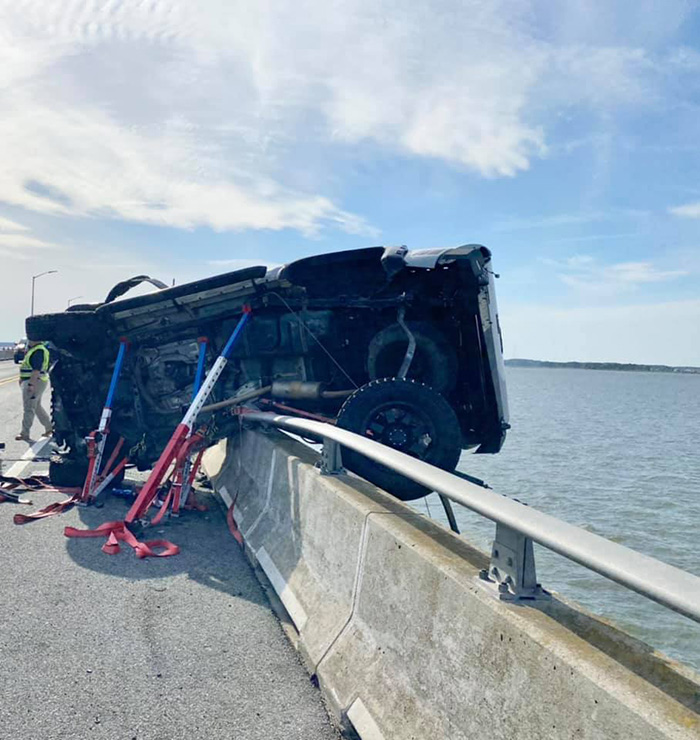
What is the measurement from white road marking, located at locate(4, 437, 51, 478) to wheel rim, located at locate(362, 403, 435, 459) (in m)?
4.98

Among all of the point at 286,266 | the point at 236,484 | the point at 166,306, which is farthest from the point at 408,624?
the point at 166,306

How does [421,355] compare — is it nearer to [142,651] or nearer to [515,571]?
[142,651]

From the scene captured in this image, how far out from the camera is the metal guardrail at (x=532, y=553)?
1.85 m

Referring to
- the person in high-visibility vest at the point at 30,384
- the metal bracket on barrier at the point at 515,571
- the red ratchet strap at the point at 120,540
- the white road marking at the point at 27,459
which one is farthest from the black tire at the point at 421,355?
the person in high-visibility vest at the point at 30,384

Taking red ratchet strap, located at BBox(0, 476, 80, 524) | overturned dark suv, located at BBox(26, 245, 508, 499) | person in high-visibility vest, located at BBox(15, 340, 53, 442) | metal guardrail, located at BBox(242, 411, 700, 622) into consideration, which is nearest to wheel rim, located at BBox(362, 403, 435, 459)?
overturned dark suv, located at BBox(26, 245, 508, 499)

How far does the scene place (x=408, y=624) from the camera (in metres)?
2.91

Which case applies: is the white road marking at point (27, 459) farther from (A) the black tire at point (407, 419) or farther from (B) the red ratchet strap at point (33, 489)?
(A) the black tire at point (407, 419)

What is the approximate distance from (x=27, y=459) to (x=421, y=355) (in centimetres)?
527

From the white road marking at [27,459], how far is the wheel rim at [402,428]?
498cm

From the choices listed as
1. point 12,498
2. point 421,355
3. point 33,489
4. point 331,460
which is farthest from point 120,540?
point 421,355

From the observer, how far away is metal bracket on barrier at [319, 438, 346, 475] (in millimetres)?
4758

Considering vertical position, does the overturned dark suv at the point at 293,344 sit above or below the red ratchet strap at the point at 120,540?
above

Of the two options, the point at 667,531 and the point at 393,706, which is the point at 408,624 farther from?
the point at 667,531

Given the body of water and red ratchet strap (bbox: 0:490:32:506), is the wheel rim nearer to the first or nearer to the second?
the body of water
